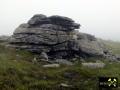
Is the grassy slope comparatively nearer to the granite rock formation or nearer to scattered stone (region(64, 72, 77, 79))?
scattered stone (region(64, 72, 77, 79))

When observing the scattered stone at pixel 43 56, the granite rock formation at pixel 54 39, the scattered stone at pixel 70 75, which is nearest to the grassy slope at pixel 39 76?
the scattered stone at pixel 70 75

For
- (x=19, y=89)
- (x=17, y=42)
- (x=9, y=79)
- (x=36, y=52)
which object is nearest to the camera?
(x=19, y=89)

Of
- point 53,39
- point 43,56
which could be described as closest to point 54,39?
point 53,39

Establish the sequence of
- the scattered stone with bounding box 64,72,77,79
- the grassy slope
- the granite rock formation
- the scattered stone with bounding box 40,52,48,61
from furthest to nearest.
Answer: the granite rock formation → the scattered stone with bounding box 40,52,48,61 → the scattered stone with bounding box 64,72,77,79 → the grassy slope

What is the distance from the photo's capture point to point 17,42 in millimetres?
37844

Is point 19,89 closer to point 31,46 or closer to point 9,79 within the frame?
point 9,79

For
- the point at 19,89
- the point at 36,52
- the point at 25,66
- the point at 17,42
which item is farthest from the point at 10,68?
the point at 17,42

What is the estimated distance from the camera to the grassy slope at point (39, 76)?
880 inches

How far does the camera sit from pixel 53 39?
36.4 metres

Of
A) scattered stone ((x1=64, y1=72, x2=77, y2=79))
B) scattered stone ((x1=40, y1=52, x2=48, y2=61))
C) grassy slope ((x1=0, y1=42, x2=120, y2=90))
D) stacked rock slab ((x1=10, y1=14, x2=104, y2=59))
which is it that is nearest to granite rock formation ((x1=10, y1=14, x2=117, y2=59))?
stacked rock slab ((x1=10, y1=14, x2=104, y2=59))

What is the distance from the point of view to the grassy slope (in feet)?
73.4

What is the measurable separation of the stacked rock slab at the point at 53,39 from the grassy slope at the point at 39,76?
5043 millimetres

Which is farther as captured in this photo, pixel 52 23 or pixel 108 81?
pixel 52 23

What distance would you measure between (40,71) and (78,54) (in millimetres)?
11395
